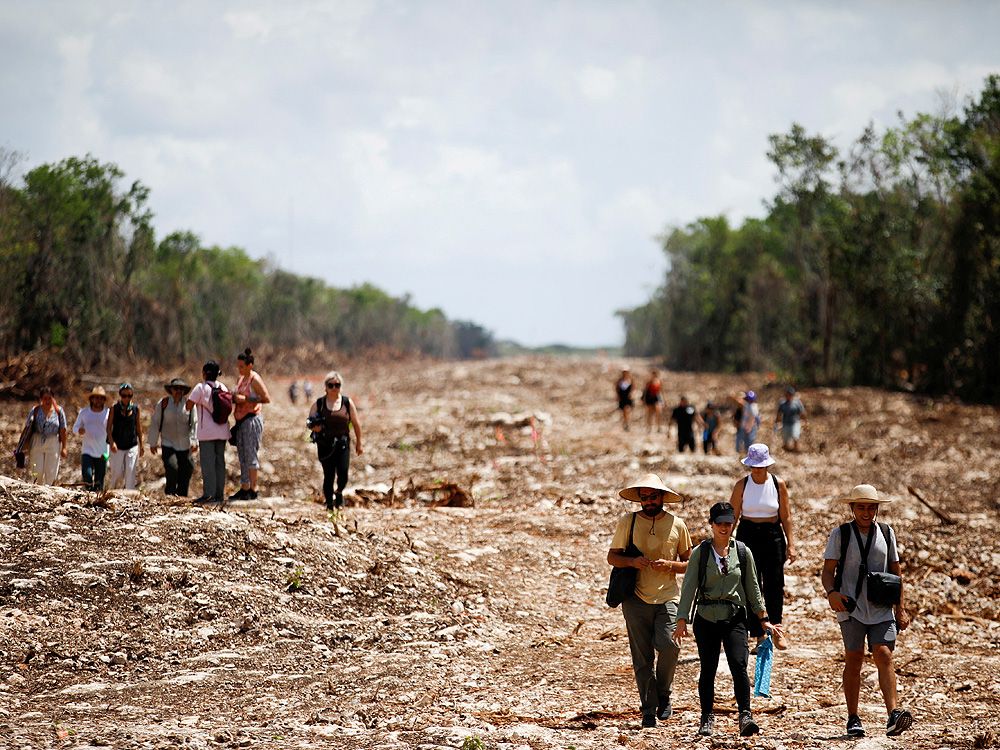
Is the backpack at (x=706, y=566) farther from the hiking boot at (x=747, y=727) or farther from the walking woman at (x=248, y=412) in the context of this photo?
the walking woman at (x=248, y=412)

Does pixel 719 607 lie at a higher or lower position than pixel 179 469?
lower

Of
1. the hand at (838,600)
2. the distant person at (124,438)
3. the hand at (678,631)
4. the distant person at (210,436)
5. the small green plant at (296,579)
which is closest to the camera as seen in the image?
the hand at (838,600)

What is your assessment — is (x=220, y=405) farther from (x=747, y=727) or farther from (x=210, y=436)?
(x=747, y=727)

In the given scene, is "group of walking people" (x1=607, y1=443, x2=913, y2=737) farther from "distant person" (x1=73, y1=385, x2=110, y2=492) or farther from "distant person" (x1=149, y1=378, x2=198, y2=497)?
"distant person" (x1=73, y1=385, x2=110, y2=492)

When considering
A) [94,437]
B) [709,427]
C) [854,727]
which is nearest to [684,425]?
[709,427]

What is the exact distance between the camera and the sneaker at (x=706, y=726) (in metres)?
6.02

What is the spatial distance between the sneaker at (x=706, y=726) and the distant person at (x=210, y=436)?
6.10 m

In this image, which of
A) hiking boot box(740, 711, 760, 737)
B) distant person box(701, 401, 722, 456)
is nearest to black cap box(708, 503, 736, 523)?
hiking boot box(740, 711, 760, 737)

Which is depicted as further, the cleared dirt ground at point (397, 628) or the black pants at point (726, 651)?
the cleared dirt ground at point (397, 628)

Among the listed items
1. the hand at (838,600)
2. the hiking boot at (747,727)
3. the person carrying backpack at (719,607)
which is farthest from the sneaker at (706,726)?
the hand at (838,600)

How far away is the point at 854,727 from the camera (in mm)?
6098

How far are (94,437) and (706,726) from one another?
310 inches

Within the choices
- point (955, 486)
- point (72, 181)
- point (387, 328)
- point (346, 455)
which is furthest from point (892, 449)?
point (387, 328)

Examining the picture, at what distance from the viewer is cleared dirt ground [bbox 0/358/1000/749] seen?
252 inches
